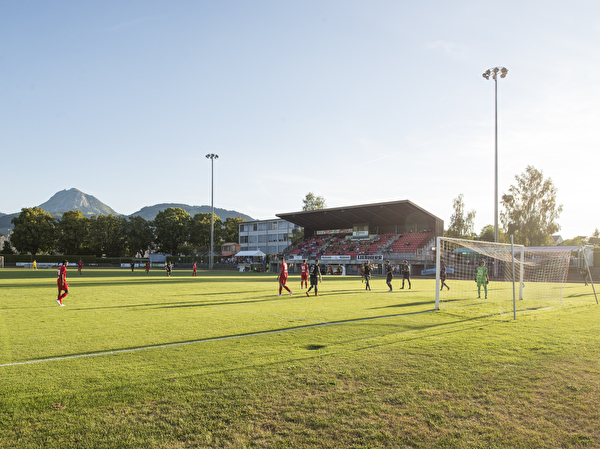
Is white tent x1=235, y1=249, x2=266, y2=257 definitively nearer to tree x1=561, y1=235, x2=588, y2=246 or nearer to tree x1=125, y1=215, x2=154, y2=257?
tree x1=125, y1=215, x2=154, y2=257

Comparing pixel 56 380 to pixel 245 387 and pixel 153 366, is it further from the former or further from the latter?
pixel 245 387

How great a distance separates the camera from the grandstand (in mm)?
51500

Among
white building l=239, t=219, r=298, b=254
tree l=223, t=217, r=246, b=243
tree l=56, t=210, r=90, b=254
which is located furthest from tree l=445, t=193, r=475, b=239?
tree l=56, t=210, r=90, b=254

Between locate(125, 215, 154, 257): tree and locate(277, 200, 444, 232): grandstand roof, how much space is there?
3997 cm

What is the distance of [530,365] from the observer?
20.5 ft

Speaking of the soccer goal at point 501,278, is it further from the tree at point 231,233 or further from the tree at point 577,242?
the tree at point 231,233

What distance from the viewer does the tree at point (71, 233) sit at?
264ft

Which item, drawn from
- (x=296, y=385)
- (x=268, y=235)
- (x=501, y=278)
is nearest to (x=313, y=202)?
(x=268, y=235)

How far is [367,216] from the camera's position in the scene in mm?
59188

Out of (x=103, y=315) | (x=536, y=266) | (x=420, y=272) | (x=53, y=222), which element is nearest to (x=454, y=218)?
(x=420, y=272)

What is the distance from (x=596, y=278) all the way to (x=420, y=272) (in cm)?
1854

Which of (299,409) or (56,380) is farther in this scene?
(56,380)

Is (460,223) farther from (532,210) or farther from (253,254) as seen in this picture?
(253,254)

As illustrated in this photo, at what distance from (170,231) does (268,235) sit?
74.8 ft
